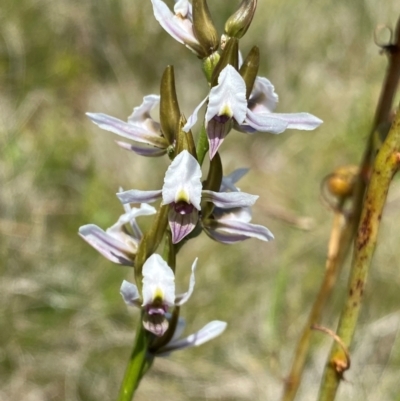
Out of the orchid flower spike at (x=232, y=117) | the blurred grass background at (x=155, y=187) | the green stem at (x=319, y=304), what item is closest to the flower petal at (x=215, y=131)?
the orchid flower spike at (x=232, y=117)

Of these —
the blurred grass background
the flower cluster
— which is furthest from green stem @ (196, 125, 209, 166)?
the blurred grass background

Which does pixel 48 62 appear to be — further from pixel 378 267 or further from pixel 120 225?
pixel 120 225

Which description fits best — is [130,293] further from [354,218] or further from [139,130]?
[354,218]

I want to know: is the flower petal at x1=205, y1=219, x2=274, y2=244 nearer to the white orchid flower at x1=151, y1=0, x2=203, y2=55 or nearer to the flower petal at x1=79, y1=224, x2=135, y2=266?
the flower petal at x1=79, y1=224, x2=135, y2=266

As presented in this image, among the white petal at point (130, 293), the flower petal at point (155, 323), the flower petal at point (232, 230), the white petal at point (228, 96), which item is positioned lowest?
the flower petal at point (155, 323)

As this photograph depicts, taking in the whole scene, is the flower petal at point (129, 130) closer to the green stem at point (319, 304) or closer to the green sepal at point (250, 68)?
the green sepal at point (250, 68)

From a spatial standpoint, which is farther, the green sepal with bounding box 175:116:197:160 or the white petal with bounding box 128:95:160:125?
the white petal with bounding box 128:95:160:125
